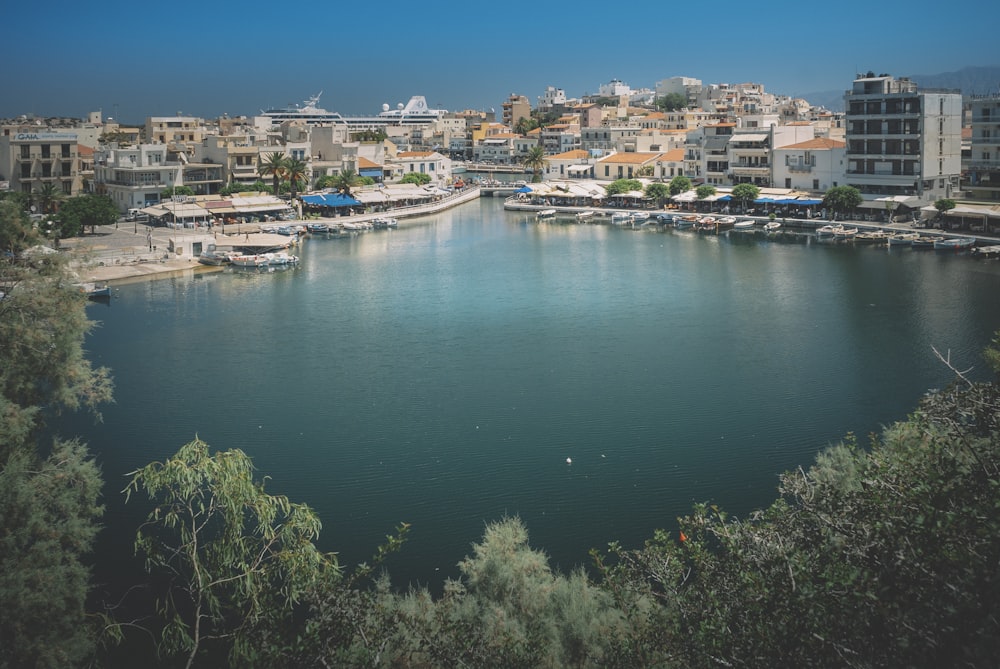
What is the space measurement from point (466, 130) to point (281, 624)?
81.3 meters

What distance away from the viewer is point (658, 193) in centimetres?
4241

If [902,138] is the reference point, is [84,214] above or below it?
below

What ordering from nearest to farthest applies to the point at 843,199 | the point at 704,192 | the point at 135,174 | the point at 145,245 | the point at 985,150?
1. the point at 145,245
2. the point at 985,150
3. the point at 843,199
4. the point at 135,174
5. the point at 704,192

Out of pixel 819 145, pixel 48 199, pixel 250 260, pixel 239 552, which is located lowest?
pixel 239 552

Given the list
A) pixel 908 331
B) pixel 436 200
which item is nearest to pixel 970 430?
pixel 908 331

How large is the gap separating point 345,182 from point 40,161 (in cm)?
1227

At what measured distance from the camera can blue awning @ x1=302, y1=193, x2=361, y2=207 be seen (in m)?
40.4

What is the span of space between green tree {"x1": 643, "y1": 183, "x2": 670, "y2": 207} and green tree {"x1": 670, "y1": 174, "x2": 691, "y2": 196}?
25 cm

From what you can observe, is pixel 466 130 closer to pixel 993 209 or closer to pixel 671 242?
pixel 671 242

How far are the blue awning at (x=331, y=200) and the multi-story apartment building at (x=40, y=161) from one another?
936 centimetres

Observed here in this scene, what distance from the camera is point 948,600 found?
4.73 m

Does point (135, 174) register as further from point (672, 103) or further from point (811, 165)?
point (672, 103)

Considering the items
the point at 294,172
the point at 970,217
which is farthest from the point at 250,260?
the point at 970,217

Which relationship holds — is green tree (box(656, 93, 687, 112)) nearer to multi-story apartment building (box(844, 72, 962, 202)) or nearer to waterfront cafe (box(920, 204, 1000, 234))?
multi-story apartment building (box(844, 72, 962, 202))
